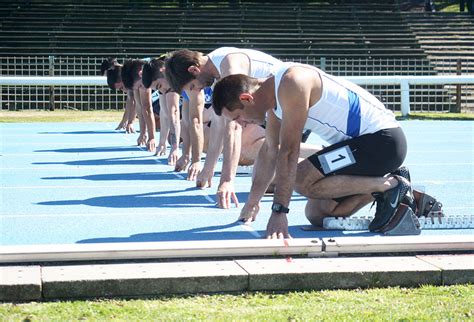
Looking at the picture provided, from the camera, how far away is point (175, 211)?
8.63 meters

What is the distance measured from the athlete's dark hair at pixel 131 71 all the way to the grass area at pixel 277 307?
9.22m

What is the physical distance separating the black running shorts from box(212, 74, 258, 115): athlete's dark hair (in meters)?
0.99

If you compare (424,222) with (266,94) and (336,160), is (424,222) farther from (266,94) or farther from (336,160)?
(266,94)

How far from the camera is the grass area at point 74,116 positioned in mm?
23078

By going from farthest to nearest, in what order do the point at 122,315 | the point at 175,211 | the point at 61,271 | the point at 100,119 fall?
1. the point at 100,119
2. the point at 175,211
3. the point at 61,271
4. the point at 122,315

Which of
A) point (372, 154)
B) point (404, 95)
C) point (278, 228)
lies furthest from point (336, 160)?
point (404, 95)

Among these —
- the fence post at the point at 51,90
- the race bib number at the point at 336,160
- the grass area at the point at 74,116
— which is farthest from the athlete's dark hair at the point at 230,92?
Result: the fence post at the point at 51,90

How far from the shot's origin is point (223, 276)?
547cm

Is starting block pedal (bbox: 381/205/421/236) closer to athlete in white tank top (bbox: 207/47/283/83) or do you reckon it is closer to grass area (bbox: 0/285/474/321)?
grass area (bbox: 0/285/474/321)

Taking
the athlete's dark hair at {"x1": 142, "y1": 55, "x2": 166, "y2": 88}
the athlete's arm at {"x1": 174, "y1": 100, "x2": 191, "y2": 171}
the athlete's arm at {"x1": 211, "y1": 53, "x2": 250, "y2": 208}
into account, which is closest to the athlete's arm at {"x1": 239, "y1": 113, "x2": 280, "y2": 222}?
A: the athlete's arm at {"x1": 211, "y1": 53, "x2": 250, "y2": 208}

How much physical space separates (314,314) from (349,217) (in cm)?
274

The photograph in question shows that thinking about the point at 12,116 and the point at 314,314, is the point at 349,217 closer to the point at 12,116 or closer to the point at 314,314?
the point at 314,314

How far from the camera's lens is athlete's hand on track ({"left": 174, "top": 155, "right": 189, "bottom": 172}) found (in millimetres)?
11539

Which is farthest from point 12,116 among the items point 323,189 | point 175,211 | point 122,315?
point 122,315
